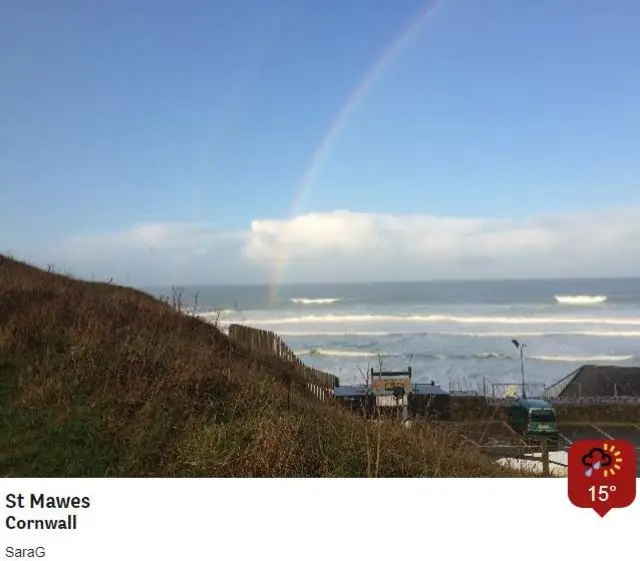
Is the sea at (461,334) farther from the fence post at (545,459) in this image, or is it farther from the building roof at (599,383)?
the fence post at (545,459)

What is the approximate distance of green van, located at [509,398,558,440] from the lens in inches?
214

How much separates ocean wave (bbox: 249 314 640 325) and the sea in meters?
0.06

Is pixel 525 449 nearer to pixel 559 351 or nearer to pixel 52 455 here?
pixel 52 455

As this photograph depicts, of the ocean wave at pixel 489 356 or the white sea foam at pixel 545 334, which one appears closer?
the ocean wave at pixel 489 356

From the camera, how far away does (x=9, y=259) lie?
814cm

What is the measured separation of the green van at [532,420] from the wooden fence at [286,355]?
1.91 metres

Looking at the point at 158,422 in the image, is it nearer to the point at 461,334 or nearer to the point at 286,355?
the point at 286,355

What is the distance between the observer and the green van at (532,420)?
17.8ft

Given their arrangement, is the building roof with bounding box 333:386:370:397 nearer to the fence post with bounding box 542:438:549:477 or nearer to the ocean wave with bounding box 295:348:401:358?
the fence post with bounding box 542:438:549:477

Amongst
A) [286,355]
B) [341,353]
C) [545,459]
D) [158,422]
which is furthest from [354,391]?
[341,353]

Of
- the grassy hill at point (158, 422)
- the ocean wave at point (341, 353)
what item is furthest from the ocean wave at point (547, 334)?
the grassy hill at point (158, 422)

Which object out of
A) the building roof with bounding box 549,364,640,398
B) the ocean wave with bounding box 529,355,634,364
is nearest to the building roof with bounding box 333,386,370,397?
the building roof with bounding box 549,364,640,398

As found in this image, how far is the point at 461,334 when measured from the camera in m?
29.3
